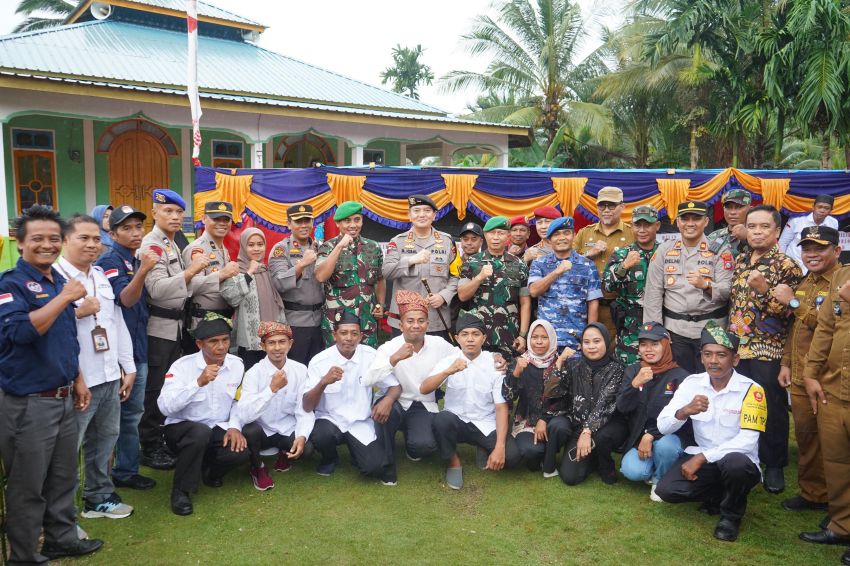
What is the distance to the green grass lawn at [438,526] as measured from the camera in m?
3.41

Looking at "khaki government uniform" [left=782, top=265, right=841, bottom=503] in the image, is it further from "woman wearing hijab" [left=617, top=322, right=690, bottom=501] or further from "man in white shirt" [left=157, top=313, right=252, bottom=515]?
"man in white shirt" [left=157, top=313, right=252, bottom=515]

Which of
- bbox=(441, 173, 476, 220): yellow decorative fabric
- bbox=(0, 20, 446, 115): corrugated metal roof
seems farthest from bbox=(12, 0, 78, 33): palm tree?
bbox=(441, 173, 476, 220): yellow decorative fabric

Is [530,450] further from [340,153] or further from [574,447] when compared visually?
[340,153]

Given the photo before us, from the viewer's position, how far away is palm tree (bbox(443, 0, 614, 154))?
1977cm

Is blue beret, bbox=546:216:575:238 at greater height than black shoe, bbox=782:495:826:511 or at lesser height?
greater

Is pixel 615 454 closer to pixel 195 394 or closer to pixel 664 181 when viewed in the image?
pixel 195 394

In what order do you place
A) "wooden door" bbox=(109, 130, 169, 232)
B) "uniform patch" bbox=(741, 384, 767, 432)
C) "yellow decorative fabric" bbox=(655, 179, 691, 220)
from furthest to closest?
"wooden door" bbox=(109, 130, 169, 232) → "yellow decorative fabric" bbox=(655, 179, 691, 220) → "uniform patch" bbox=(741, 384, 767, 432)

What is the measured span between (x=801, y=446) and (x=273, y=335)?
3298mm

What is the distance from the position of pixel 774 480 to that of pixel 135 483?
159 inches

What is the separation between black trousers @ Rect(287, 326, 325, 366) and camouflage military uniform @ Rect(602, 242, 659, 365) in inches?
87.4

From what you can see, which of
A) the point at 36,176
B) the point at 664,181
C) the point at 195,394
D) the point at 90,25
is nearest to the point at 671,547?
the point at 195,394

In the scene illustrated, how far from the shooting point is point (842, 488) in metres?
3.44

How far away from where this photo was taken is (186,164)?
44.7 feet

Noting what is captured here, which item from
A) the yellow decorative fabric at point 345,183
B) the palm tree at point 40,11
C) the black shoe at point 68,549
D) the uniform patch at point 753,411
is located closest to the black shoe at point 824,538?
the uniform patch at point 753,411
